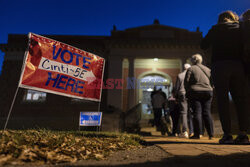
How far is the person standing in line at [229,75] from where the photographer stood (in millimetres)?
2406

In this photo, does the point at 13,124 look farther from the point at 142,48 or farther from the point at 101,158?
the point at 101,158

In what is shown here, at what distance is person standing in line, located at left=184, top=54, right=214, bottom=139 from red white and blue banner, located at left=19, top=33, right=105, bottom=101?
7.52 ft

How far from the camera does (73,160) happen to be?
1419mm

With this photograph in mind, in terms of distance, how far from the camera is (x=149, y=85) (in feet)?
45.4

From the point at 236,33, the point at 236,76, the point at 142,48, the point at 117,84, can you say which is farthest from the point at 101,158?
the point at 142,48

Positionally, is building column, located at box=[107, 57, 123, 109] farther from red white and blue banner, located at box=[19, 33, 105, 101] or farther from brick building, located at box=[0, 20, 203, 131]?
red white and blue banner, located at box=[19, 33, 105, 101]

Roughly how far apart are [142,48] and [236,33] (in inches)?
418

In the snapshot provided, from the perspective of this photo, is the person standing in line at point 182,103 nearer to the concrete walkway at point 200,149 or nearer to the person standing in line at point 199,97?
the person standing in line at point 199,97

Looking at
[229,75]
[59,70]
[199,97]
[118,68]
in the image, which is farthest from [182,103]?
[118,68]

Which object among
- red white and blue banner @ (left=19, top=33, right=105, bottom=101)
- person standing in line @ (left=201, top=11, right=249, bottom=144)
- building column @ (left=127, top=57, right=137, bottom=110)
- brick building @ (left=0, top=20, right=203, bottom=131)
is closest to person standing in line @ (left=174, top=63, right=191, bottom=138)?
person standing in line @ (left=201, top=11, right=249, bottom=144)

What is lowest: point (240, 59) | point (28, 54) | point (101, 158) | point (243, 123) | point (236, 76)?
point (101, 158)

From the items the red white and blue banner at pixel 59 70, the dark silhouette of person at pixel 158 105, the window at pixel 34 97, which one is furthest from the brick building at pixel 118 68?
the red white and blue banner at pixel 59 70

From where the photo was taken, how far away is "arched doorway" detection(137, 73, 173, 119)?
13375mm

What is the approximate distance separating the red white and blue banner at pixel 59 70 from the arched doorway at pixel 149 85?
9068mm
